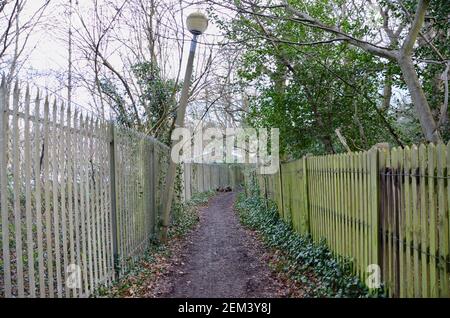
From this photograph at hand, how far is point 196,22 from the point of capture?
8.03m

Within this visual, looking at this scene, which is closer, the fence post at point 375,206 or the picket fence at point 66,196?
the picket fence at point 66,196

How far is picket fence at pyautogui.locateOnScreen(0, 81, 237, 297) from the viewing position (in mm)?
3230

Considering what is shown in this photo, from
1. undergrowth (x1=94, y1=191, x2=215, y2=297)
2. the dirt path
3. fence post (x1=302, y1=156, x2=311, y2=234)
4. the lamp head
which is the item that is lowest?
the dirt path

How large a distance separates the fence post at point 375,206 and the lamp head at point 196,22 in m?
4.97

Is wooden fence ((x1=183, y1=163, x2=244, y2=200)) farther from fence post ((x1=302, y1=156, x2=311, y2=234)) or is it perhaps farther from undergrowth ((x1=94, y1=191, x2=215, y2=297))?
fence post ((x1=302, y1=156, x2=311, y2=234))

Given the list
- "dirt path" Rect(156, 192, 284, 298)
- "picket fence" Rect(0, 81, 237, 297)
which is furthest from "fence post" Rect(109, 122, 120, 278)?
"dirt path" Rect(156, 192, 284, 298)

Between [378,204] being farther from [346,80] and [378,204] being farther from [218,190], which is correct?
[218,190]

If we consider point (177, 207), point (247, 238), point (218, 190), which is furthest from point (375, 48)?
point (218, 190)

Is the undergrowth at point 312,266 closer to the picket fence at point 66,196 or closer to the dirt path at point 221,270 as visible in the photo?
the dirt path at point 221,270

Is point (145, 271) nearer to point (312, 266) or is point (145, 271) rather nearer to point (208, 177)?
point (312, 266)

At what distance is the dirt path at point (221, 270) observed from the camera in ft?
18.0

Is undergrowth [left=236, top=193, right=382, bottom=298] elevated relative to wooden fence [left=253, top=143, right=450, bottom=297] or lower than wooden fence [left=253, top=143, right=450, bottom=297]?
lower

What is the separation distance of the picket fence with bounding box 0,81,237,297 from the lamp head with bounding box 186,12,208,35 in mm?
2596
